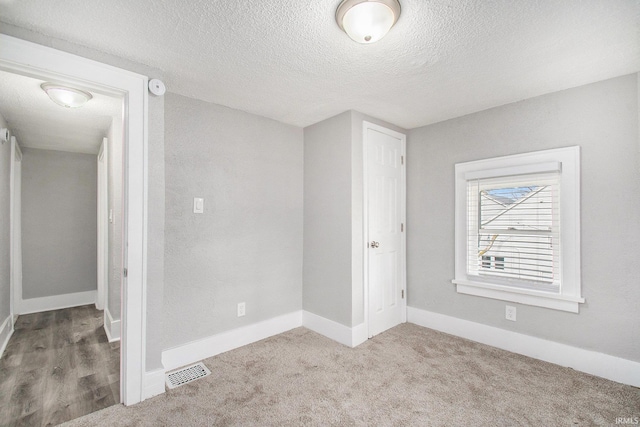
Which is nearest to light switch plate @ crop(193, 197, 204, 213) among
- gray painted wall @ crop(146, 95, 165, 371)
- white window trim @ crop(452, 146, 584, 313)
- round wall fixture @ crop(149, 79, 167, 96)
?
gray painted wall @ crop(146, 95, 165, 371)

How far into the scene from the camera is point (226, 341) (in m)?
2.73

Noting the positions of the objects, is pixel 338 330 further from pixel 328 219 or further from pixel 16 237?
pixel 16 237

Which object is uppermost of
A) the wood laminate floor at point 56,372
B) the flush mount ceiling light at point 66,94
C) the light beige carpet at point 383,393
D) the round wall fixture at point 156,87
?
the flush mount ceiling light at point 66,94

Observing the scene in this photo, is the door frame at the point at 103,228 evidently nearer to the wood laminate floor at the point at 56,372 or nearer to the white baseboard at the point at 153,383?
the wood laminate floor at the point at 56,372

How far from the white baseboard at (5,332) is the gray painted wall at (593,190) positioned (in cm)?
441

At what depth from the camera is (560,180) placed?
2455mm

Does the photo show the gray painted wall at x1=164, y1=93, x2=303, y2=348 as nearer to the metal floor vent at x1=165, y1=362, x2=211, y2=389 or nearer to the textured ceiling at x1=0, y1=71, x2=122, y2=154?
the metal floor vent at x1=165, y1=362, x2=211, y2=389

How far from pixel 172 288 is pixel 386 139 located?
8.38 feet

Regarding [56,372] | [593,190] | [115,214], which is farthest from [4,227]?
[593,190]

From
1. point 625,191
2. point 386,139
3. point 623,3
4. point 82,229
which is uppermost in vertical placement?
point 623,3

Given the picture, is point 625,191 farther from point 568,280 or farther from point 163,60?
point 163,60

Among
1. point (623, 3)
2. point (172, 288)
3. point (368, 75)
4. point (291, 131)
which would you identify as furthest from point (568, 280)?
point (172, 288)

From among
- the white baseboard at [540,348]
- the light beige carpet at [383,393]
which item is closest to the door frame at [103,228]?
the light beige carpet at [383,393]

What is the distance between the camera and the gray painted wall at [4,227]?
278 centimetres
